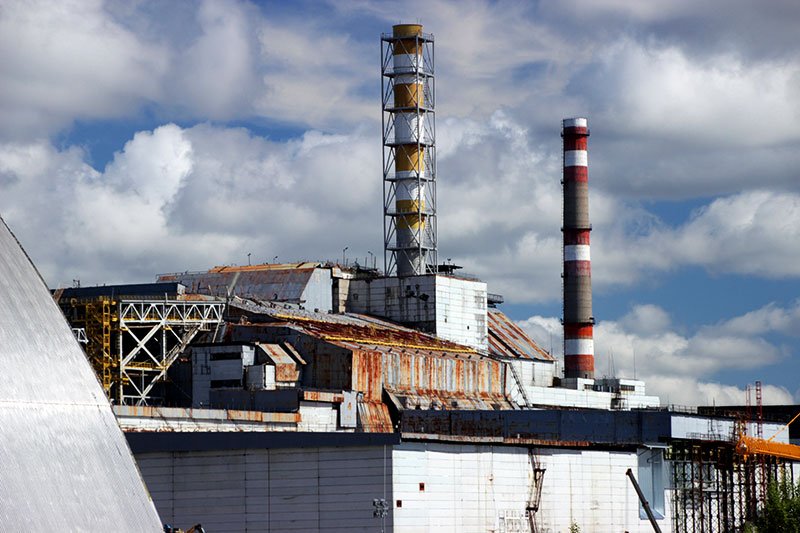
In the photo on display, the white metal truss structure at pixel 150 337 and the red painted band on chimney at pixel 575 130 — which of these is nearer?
the white metal truss structure at pixel 150 337

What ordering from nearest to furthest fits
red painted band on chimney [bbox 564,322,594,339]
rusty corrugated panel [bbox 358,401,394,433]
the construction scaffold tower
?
the construction scaffold tower
rusty corrugated panel [bbox 358,401,394,433]
red painted band on chimney [bbox 564,322,594,339]

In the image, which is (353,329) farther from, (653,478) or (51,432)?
(51,432)

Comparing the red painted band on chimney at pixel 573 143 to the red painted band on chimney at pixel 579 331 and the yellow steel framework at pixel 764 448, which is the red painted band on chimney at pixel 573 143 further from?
the yellow steel framework at pixel 764 448

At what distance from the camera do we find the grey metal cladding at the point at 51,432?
56.6 feet

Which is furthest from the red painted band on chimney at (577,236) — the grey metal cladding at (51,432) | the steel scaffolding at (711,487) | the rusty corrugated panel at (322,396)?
the grey metal cladding at (51,432)

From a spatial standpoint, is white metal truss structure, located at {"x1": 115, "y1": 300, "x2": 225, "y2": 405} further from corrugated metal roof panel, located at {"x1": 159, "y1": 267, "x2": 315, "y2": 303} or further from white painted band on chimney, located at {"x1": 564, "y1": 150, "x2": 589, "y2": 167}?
white painted band on chimney, located at {"x1": 564, "y1": 150, "x2": 589, "y2": 167}

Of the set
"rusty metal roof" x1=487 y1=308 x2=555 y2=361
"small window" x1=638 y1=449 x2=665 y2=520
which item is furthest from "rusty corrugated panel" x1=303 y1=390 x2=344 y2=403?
"rusty metal roof" x1=487 y1=308 x2=555 y2=361

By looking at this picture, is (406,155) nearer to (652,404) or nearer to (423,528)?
(652,404)

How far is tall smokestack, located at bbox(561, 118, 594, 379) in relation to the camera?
Result: 96.6 meters

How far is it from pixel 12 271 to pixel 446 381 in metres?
58.6

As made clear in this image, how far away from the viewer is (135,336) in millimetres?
69688

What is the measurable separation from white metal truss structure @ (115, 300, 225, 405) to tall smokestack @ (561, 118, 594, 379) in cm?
3133

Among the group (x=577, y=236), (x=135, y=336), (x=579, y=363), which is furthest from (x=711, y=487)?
(x=577, y=236)

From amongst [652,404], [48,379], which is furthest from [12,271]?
[652,404]
